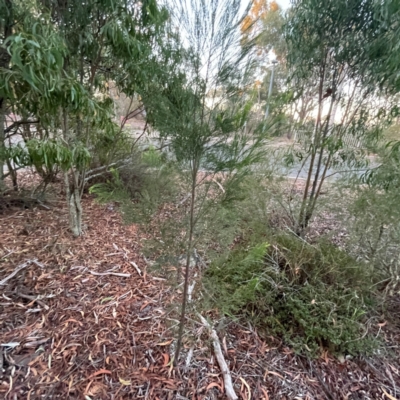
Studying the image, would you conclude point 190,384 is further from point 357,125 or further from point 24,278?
point 357,125

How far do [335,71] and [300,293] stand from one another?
76.9 inches

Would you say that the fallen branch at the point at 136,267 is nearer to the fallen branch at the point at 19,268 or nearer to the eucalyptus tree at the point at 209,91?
the fallen branch at the point at 19,268

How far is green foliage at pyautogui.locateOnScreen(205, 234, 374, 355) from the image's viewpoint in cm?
161

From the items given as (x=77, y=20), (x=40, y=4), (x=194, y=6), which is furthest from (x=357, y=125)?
(x=40, y=4)

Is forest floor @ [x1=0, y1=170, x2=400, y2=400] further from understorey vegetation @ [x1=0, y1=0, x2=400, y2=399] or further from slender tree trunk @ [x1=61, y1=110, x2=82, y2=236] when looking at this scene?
slender tree trunk @ [x1=61, y1=110, x2=82, y2=236]

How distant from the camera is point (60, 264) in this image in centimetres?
Result: 208

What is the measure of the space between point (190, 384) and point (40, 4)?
8.07 ft

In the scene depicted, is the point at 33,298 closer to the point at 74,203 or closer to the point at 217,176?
the point at 74,203

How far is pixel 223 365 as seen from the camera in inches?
57.3

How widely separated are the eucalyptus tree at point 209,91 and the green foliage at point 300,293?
2.69 ft

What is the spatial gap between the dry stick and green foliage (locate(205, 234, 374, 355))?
0.74 ft

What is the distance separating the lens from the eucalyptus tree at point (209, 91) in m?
0.91

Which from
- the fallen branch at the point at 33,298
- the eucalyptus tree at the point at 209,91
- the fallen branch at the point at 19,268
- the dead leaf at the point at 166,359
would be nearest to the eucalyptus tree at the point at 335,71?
the eucalyptus tree at the point at 209,91

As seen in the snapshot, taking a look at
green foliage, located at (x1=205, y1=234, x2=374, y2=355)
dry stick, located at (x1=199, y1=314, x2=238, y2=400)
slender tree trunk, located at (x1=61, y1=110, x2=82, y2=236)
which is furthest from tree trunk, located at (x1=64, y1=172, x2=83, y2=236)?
dry stick, located at (x1=199, y1=314, x2=238, y2=400)
